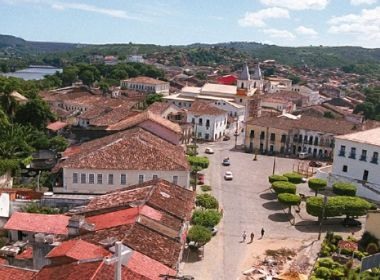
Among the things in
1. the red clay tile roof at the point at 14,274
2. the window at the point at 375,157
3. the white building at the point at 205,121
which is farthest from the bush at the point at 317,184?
the red clay tile roof at the point at 14,274

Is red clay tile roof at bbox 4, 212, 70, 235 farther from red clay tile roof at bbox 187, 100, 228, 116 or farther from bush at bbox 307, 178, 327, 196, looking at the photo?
red clay tile roof at bbox 187, 100, 228, 116

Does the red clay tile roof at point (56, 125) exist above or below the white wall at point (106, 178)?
below

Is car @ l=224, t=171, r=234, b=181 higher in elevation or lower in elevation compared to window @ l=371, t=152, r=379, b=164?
lower

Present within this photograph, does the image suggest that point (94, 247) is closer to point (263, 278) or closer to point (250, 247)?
point (263, 278)

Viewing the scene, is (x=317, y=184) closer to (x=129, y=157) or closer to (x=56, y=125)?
(x=129, y=157)

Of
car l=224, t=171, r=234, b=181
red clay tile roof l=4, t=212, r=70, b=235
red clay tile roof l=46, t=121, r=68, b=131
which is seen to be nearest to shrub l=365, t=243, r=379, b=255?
red clay tile roof l=4, t=212, r=70, b=235

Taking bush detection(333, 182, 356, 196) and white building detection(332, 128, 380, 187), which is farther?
white building detection(332, 128, 380, 187)

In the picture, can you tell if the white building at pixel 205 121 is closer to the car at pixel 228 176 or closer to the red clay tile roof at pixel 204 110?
the red clay tile roof at pixel 204 110
